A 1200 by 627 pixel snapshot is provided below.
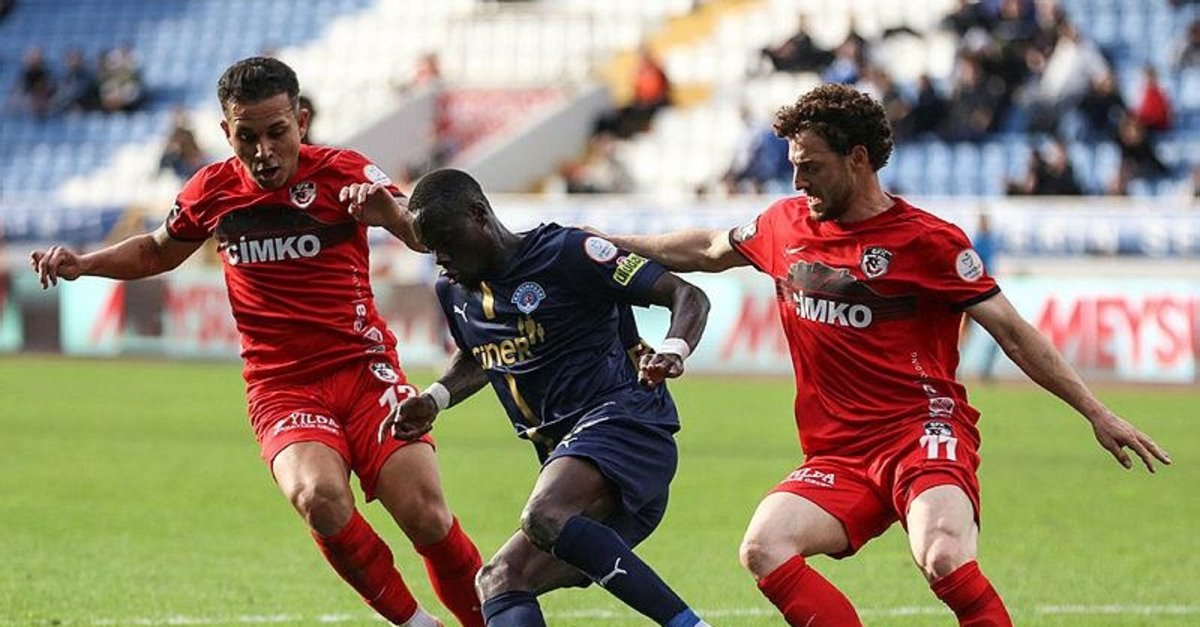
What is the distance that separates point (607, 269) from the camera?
23.8 feet

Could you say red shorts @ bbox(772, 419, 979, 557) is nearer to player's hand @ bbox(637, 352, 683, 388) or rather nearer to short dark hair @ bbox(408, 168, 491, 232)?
player's hand @ bbox(637, 352, 683, 388)

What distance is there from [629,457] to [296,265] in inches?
71.5

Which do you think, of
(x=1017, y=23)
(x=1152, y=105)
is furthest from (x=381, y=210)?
(x=1017, y=23)

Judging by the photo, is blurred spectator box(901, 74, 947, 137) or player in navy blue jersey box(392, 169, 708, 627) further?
blurred spectator box(901, 74, 947, 137)

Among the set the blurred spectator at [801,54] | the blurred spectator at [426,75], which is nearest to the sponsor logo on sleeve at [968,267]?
the blurred spectator at [801,54]

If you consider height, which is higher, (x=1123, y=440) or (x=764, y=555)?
(x=1123, y=440)

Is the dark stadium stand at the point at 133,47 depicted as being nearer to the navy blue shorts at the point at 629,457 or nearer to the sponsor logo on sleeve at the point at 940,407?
the navy blue shorts at the point at 629,457

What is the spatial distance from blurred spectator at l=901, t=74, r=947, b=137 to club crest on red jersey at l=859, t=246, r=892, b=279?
2087 centimetres

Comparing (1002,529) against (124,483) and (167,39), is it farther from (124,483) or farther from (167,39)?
(167,39)

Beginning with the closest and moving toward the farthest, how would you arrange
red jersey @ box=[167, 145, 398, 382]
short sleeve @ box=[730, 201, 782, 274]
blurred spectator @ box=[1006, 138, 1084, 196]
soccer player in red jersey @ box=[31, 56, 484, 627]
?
short sleeve @ box=[730, 201, 782, 274] → soccer player in red jersey @ box=[31, 56, 484, 627] → red jersey @ box=[167, 145, 398, 382] → blurred spectator @ box=[1006, 138, 1084, 196]

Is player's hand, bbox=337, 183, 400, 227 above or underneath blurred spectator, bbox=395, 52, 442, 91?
above

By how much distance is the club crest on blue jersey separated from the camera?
7.30 m

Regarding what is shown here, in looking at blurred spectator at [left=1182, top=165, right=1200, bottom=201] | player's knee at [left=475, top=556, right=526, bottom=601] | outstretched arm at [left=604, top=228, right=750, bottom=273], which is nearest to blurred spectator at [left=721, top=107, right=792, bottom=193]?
blurred spectator at [left=1182, top=165, right=1200, bottom=201]

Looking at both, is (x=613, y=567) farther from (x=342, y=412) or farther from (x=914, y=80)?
(x=914, y=80)
